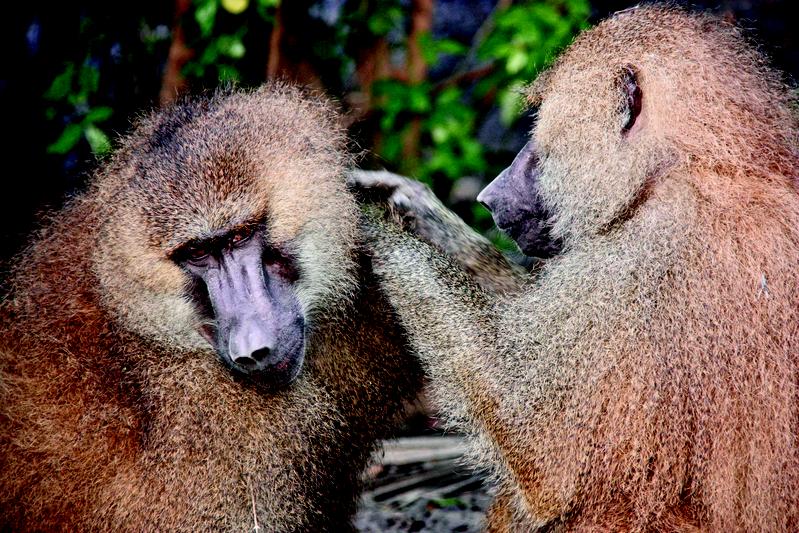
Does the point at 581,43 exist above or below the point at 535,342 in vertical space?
above

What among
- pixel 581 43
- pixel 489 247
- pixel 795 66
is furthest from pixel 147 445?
pixel 795 66

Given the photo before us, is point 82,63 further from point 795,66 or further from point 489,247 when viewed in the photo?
point 795,66

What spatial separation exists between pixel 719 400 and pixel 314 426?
157 centimetres

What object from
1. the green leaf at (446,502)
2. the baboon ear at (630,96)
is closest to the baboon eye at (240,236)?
the baboon ear at (630,96)

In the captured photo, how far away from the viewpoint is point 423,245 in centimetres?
382

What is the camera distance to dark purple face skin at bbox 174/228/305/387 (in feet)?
10.4

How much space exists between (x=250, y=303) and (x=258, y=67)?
306 centimetres

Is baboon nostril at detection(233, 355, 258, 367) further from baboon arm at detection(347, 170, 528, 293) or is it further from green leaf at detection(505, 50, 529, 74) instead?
green leaf at detection(505, 50, 529, 74)

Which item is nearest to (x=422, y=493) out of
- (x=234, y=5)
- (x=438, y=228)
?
(x=438, y=228)

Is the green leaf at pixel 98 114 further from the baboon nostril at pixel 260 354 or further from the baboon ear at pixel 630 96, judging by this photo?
the baboon ear at pixel 630 96

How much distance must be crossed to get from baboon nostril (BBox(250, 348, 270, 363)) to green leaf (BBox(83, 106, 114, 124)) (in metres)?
2.80

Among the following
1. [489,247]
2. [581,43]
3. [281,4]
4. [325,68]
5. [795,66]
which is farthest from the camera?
[795,66]

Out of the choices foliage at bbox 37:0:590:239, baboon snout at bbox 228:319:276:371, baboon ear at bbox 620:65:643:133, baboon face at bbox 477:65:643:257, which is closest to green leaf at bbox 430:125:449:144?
foliage at bbox 37:0:590:239

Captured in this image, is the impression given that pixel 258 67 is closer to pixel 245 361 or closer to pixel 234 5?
pixel 234 5
